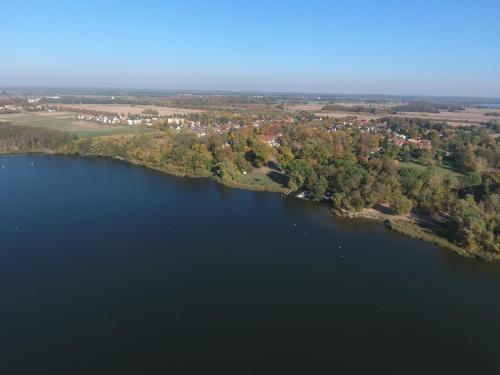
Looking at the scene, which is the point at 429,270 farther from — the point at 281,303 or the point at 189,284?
the point at 189,284

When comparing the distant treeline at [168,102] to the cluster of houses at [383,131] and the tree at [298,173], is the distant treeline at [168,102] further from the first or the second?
the tree at [298,173]

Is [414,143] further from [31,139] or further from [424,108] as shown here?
[424,108]

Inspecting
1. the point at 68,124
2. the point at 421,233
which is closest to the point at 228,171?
the point at 421,233

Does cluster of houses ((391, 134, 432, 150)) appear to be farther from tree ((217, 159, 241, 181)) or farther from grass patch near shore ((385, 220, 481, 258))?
grass patch near shore ((385, 220, 481, 258))

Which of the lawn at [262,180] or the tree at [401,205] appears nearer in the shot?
the tree at [401,205]

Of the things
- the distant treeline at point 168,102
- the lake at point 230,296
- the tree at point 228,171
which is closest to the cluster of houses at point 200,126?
the tree at point 228,171

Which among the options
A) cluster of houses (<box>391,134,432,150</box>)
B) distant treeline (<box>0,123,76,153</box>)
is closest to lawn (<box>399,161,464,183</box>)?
cluster of houses (<box>391,134,432,150</box>)
